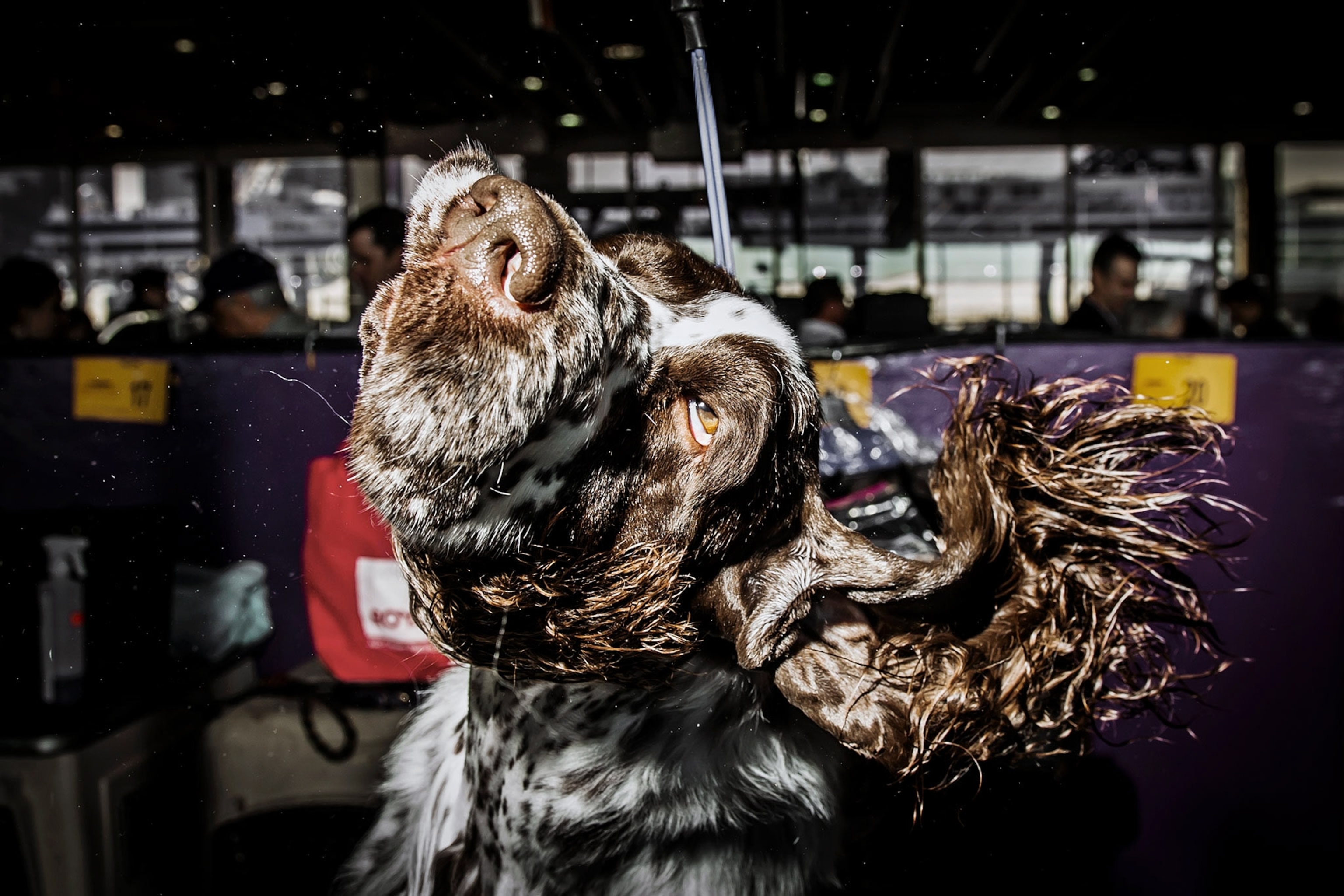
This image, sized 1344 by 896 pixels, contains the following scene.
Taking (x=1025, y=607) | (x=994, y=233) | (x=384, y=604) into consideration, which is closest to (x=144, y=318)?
(x=384, y=604)

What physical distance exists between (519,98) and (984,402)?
2.02ft

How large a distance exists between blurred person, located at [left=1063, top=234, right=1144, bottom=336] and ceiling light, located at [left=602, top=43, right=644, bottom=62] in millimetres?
754

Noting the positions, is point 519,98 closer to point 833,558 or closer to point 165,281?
point 833,558

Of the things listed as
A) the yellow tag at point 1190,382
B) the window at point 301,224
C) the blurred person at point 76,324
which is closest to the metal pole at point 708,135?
the window at point 301,224

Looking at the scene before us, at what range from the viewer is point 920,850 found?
1.10 metres

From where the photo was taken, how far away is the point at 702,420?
854 mm

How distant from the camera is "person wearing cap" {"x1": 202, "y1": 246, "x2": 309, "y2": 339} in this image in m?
1.29

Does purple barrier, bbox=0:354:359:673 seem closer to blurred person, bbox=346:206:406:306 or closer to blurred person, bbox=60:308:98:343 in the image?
blurred person, bbox=346:206:406:306

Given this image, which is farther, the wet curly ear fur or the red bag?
the red bag

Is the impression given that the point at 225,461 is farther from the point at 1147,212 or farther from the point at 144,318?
the point at 1147,212

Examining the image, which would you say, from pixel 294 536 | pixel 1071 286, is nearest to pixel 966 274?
pixel 1071 286

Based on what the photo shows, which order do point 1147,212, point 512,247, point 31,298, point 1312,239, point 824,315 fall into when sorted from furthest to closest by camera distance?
point 1312,239, point 1147,212, point 31,298, point 824,315, point 512,247

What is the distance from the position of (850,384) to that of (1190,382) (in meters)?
0.56

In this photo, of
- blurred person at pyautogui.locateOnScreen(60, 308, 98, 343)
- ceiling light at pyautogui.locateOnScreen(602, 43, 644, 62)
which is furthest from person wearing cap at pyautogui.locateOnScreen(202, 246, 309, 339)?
blurred person at pyautogui.locateOnScreen(60, 308, 98, 343)
